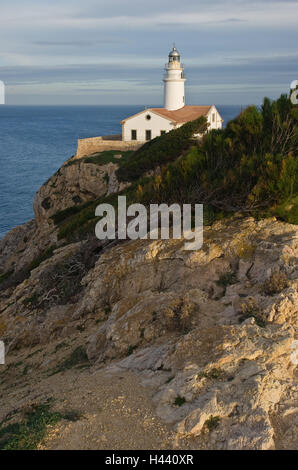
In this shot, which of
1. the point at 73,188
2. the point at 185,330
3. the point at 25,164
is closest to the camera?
the point at 185,330

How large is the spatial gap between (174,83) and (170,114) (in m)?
4.62

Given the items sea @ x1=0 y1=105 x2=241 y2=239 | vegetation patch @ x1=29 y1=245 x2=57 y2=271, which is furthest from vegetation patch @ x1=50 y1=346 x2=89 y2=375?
sea @ x1=0 y1=105 x2=241 y2=239

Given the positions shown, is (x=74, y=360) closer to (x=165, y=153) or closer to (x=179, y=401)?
(x=179, y=401)

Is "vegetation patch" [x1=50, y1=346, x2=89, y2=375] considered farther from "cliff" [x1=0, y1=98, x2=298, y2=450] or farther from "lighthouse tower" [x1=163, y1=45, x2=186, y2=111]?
"lighthouse tower" [x1=163, y1=45, x2=186, y2=111]

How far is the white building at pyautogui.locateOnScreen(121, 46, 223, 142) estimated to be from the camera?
142 ft

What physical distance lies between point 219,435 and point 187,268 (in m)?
4.94

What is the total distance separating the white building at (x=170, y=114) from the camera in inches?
1700

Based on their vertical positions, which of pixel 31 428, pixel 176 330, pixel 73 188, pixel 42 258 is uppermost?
pixel 73 188

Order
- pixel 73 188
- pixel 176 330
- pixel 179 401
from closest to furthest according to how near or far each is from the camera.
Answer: pixel 179 401 < pixel 176 330 < pixel 73 188

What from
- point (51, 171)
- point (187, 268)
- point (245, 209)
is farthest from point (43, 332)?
point (51, 171)

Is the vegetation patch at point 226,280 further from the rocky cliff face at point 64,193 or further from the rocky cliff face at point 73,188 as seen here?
the rocky cliff face at point 73,188

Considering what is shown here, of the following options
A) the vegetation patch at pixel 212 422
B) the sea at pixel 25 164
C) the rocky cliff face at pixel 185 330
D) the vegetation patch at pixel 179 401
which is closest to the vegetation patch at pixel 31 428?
the rocky cliff face at pixel 185 330

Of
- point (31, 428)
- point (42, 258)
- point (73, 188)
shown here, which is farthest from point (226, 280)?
point (73, 188)

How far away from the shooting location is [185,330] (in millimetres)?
8438
